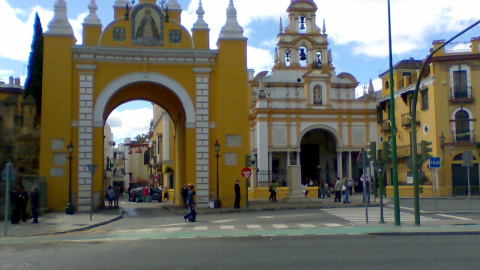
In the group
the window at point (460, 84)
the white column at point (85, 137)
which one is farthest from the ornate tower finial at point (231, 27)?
the window at point (460, 84)

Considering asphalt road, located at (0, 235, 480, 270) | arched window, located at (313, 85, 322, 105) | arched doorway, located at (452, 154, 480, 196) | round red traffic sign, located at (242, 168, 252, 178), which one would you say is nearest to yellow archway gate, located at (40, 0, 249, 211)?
round red traffic sign, located at (242, 168, 252, 178)

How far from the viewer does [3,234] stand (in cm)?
1762

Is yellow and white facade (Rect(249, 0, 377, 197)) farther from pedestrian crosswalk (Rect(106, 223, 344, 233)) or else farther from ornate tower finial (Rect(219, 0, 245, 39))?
pedestrian crosswalk (Rect(106, 223, 344, 233))

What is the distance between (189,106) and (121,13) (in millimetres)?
6102

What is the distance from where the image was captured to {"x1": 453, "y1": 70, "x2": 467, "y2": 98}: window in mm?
39969

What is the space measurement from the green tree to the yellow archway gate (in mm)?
3371

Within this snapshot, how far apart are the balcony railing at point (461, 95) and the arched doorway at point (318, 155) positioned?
13.7 meters

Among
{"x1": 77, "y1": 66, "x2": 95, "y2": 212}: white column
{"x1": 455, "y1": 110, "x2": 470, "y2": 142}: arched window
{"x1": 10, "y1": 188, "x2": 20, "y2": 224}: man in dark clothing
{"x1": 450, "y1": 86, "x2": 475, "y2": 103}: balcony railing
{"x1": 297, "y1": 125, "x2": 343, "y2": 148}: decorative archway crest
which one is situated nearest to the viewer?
{"x1": 10, "y1": 188, "x2": 20, "y2": 224}: man in dark clothing

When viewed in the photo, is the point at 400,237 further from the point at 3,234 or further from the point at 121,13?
the point at 121,13

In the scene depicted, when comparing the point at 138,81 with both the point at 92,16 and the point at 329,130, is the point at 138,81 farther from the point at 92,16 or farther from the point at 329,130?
the point at 329,130

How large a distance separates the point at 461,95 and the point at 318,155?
16234 mm

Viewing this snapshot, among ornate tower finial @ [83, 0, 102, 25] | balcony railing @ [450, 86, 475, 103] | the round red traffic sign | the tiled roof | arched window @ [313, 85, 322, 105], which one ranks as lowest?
the round red traffic sign

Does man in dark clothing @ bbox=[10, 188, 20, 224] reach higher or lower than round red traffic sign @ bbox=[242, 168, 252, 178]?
lower

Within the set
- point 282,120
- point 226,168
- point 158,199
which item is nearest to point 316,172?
point 282,120
